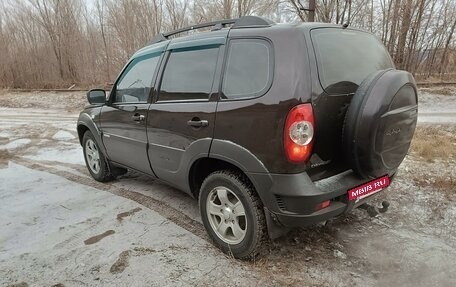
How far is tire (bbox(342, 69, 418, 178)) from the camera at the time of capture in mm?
2518

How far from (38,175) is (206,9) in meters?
17.3

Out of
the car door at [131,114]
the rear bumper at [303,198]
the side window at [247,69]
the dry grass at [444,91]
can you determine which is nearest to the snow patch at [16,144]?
the car door at [131,114]

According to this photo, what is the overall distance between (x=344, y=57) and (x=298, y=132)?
80 centimetres

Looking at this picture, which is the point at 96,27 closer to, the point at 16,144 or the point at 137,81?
the point at 16,144

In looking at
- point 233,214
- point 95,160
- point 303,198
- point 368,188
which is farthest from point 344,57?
point 95,160

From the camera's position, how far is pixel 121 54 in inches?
830

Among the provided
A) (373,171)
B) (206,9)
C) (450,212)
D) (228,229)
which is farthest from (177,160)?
(206,9)

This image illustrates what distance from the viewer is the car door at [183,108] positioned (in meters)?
2.97

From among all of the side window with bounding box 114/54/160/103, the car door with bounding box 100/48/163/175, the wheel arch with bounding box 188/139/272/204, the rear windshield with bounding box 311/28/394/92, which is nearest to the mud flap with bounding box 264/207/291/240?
the wheel arch with bounding box 188/139/272/204

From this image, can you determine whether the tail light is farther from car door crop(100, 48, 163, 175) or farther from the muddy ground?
car door crop(100, 48, 163, 175)

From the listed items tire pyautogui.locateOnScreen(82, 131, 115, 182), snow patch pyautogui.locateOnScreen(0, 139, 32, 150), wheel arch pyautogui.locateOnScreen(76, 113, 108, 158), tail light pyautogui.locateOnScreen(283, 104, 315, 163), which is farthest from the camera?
snow patch pyautogui.locateOnScreen(0, 139, 32, 150)

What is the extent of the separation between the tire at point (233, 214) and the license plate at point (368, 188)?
28.0 inches

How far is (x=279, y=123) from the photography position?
96.7 inches

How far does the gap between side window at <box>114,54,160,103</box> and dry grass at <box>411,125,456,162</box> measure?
418 centimetres
